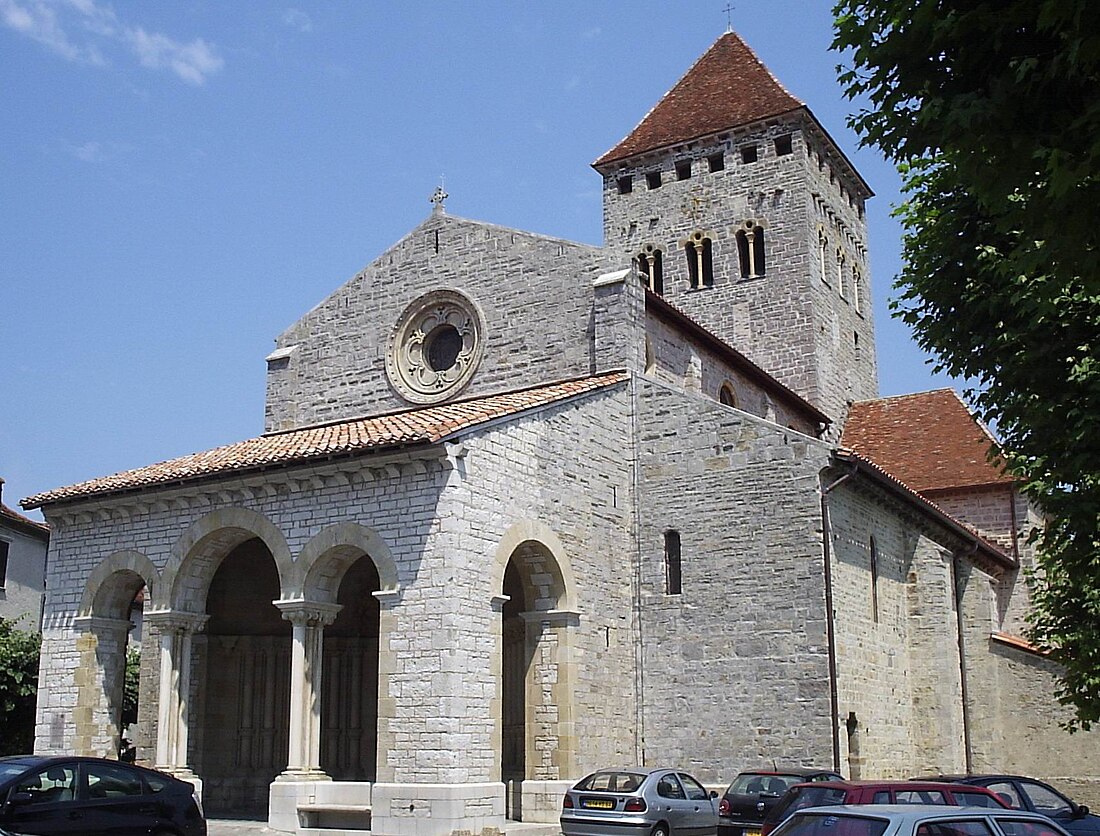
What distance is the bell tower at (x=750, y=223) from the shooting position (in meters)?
32.7

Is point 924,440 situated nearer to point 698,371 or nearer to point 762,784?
point 698,371

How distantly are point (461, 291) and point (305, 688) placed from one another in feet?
30.6

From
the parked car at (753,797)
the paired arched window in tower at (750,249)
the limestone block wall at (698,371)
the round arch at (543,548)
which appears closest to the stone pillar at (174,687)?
the round arch at (543,548)

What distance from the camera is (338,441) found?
60.6 feet

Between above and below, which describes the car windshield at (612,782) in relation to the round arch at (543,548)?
below

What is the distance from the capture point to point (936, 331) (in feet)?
41.3

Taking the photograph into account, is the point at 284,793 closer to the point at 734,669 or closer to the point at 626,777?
the point at 626,777

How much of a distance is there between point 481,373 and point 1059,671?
13565 mm

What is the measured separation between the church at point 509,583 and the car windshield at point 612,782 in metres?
1.50

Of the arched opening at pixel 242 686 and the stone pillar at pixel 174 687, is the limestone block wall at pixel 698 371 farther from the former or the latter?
the stone pillar at pixel 174 687

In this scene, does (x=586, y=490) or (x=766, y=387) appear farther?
(x=766, y=387)

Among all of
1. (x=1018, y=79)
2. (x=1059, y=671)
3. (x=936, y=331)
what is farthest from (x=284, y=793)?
(x=1059, y=671)

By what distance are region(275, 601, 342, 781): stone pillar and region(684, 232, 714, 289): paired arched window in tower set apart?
60.9ft

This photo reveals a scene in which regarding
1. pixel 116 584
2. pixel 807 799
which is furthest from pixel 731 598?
pixel 116 584
